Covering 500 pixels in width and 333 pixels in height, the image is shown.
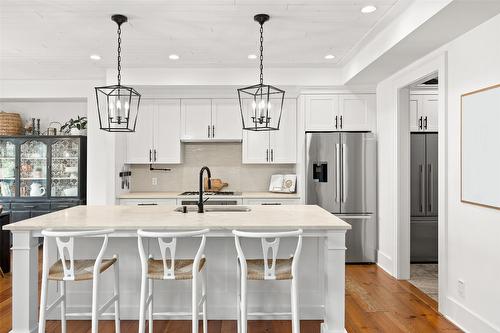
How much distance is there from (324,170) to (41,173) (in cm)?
439

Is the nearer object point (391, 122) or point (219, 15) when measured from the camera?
point (219, 15)

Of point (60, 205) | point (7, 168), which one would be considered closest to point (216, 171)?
point (60, 205)

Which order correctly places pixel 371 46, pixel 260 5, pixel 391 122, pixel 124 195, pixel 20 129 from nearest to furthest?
1. pixel 260 5
2. pixel 371 46
3. pixel 391 122
4. pixel 124 195
5. pixel 20 129

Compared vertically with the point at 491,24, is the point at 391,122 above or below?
below

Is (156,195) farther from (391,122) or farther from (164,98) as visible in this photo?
(391,122)

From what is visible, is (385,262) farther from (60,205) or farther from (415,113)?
(60,205)

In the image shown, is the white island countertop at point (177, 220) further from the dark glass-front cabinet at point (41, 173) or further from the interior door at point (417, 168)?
the dark glass-front cabinet at point (41, 173)

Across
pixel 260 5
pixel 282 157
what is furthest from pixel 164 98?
pixel 260 5

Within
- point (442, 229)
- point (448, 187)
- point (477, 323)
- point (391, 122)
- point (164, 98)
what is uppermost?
point (164, 98)

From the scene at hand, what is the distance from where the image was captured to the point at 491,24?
2.71 meters

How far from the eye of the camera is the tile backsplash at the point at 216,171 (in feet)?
19.3

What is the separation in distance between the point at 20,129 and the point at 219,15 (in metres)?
4.50

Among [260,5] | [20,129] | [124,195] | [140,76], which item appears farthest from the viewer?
[20,129]

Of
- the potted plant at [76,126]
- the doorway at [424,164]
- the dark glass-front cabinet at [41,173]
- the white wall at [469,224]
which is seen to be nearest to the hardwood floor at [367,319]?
the white wall at [469,224]
